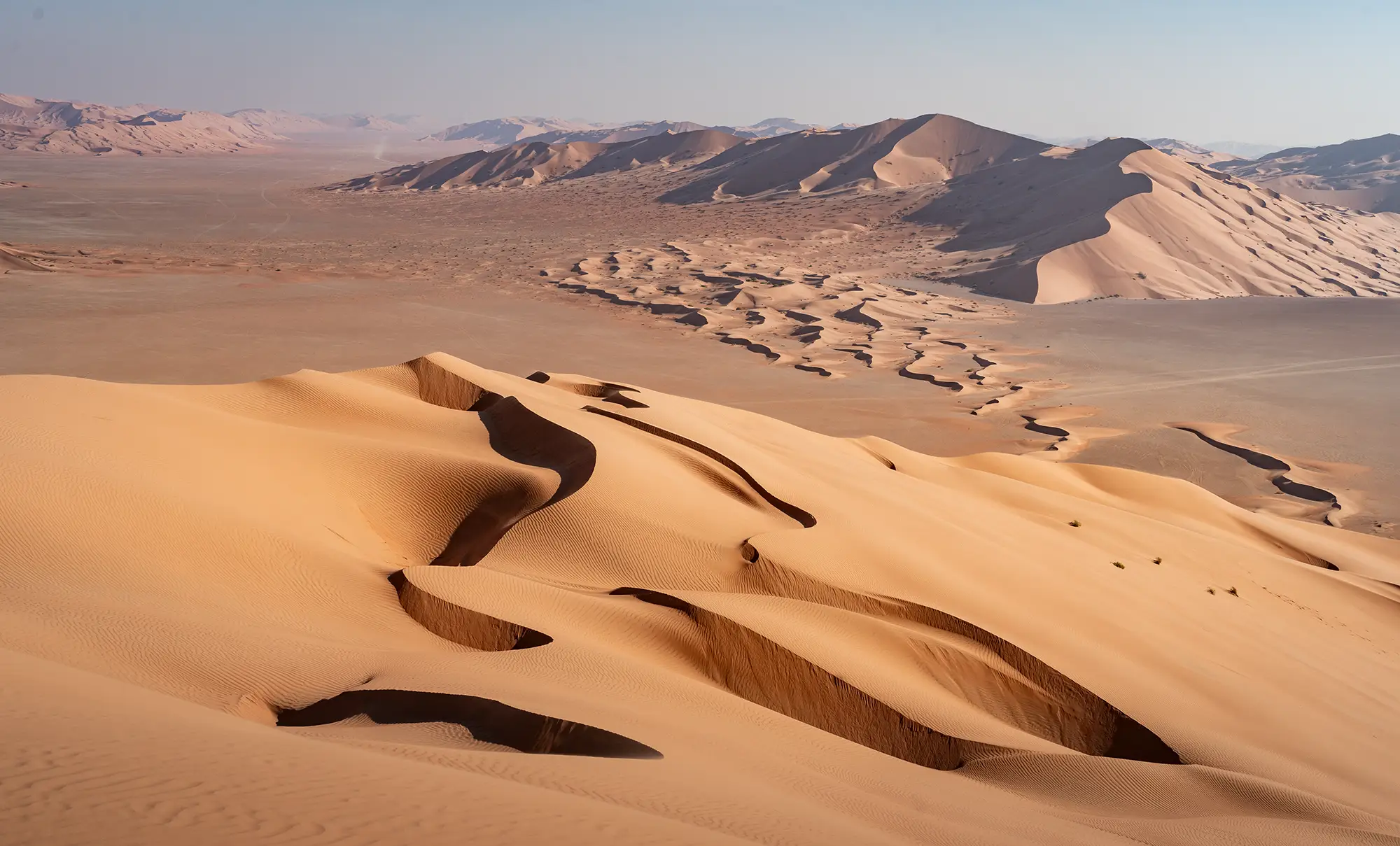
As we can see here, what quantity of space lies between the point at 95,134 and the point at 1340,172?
13870cm

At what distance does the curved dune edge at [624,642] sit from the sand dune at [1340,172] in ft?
258

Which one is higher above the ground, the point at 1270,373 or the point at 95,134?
the point at 95,134

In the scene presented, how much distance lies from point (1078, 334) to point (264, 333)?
78.5ft

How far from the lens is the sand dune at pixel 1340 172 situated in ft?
250

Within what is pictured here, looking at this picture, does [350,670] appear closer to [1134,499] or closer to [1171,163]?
[1134,499]

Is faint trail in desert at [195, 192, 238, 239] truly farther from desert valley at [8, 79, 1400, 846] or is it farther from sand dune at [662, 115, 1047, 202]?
sand dune at [662, 115, 1047, 202]

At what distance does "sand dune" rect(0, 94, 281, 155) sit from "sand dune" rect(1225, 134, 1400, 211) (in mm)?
121997

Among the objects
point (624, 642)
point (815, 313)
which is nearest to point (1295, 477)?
A: point (815, 313)

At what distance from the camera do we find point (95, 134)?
121m

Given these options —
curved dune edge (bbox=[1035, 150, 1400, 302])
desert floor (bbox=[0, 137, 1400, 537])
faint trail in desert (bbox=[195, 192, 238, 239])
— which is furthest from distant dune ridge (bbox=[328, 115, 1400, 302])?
faint trail in desert (bbox=[195, 192, 238, 239])

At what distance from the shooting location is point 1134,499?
16172 millimetres

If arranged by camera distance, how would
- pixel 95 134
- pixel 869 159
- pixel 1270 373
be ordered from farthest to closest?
1. pixel 95 134
2. pixel 869 159
3. pixel 1270 373

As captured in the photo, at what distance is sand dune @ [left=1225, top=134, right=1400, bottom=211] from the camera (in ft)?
250

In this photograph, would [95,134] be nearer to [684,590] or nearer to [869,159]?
[869,159]
